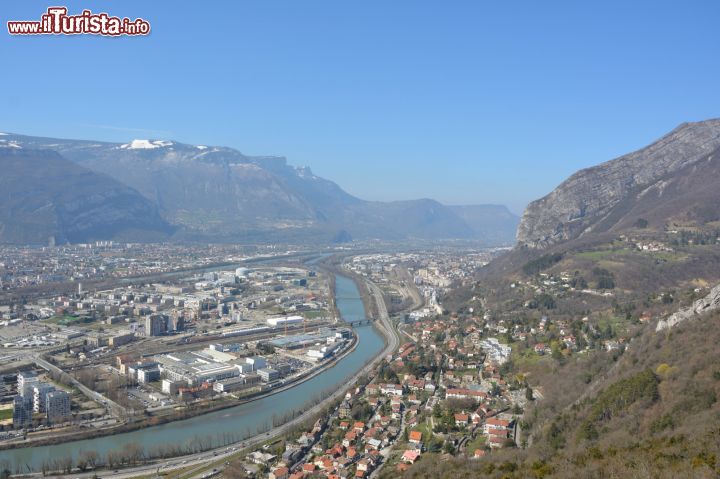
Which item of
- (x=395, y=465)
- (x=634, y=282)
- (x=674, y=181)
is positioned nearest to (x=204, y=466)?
(x=395, y=465)

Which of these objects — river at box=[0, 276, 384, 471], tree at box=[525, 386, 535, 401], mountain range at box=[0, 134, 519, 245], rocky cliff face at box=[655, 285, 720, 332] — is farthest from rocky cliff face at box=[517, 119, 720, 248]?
mountain range at box=[0, 134, 519, 245]

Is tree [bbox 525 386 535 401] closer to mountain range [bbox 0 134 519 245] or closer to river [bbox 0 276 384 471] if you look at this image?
river [bbox 0 276 384 471]

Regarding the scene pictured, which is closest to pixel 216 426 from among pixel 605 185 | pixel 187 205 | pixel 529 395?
pixel 529 395

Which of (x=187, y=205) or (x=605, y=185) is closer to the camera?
(x=605, y=185)

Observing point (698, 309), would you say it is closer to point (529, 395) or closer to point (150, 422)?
point (529, 395)

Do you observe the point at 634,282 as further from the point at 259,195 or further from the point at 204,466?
the point at 259,195
